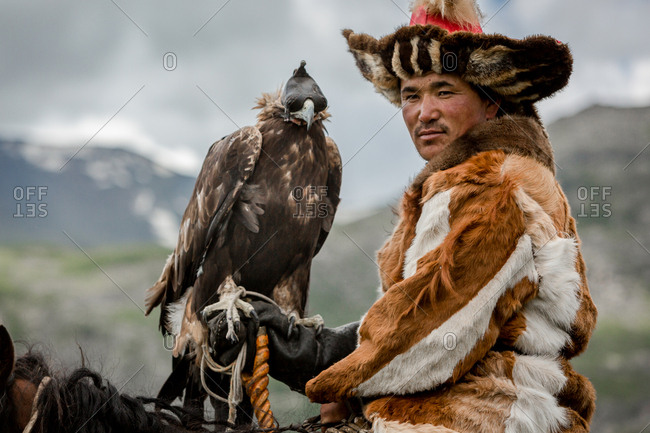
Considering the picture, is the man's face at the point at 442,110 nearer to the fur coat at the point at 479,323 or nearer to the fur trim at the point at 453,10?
the fur trim at the point at 453,10

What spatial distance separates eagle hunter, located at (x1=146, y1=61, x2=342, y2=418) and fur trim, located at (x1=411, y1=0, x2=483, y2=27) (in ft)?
2.79

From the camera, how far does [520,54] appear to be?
2.71 metres

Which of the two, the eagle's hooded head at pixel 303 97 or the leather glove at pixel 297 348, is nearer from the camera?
the leather glove at pixel 297 348

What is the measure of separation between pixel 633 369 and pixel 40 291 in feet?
45.9

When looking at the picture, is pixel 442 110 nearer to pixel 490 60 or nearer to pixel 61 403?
pixel 490 60

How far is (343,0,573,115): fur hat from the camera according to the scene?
2.71 metres

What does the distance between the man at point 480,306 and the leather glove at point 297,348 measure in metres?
0.48

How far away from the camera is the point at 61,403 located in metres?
Result: 2.20

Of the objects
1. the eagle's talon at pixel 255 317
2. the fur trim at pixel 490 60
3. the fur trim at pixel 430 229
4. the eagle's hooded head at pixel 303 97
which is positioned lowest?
the eagle's talon at pixel 255 317

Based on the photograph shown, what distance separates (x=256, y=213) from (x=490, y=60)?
1.47m

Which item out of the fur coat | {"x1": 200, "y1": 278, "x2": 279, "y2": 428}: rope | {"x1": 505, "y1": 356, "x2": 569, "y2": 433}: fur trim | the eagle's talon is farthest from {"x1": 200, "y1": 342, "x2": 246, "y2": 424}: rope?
{"x1": 505, "y1": 356, "x2": 569, "y2": 433}: fur trim

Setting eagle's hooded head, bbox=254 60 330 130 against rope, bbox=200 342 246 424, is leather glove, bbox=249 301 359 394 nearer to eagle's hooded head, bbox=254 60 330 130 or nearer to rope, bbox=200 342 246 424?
rope, bbox=200 342 246 424

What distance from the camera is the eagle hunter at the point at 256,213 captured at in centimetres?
368

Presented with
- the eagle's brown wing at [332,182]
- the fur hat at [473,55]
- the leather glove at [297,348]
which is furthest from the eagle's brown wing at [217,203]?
the fur hat at [473,55]
